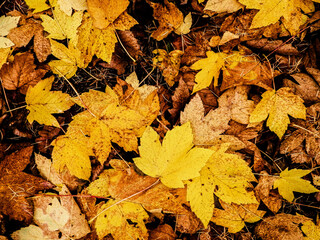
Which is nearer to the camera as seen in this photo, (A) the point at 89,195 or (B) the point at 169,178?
(B) the point at 169,178

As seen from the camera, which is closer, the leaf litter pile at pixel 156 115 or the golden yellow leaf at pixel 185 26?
the leaf litter pile at pixel 156 115

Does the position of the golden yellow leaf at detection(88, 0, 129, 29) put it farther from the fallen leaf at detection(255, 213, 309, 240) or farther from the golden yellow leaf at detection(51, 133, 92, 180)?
the fallen leaf at detection(255, 213, 309, 240)

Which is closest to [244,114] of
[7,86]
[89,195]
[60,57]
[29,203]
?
[89,195]

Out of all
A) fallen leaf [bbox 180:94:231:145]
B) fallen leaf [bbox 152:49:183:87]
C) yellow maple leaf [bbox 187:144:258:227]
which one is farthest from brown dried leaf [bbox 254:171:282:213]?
fallen leaf [bbox 152:49:183:87]

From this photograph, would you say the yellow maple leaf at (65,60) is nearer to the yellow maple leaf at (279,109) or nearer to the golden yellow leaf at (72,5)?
the golden yellow leaf at (72,5)

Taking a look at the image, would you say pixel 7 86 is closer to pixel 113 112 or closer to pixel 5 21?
pixel 5 21

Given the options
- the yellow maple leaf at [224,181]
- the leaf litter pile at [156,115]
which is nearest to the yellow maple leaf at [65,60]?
the leaf litter pile at [156,115]
